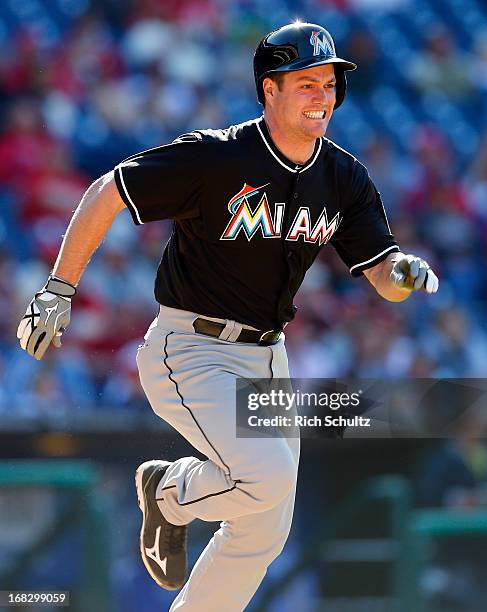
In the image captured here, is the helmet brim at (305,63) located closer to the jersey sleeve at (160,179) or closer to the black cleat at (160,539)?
the jersey sleeve at (160,179)

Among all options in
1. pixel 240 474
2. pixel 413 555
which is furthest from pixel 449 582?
pixel 240 474

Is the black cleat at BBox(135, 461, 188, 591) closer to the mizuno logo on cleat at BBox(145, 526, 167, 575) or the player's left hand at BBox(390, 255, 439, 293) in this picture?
the mizuno logo on cleat at BBox(145, 526, 167, 575)

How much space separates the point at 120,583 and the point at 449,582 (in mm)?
1386

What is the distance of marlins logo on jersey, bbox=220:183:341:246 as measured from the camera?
322 cm

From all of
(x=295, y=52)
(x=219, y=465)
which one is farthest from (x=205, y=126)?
(x=219, y=465)

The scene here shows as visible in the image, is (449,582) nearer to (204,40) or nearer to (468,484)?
(468,484)

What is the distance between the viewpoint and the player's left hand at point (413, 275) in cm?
317

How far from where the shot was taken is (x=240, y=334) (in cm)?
332

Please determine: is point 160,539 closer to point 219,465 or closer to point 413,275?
point 219,465

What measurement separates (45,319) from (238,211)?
65 cm

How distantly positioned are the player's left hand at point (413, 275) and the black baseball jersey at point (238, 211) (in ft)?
0.89

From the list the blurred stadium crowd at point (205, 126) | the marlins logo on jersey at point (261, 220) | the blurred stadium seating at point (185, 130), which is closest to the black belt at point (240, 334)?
the marlins logo on jersey at point (261, 220)

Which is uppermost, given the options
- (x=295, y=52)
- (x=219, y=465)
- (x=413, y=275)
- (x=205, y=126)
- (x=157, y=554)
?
(x=205, y=126)

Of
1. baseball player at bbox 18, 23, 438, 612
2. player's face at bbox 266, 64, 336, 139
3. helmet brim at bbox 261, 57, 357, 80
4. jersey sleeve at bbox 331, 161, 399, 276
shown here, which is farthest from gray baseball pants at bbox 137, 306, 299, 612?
helmet brim at bbox 261, 57, 357, 80
